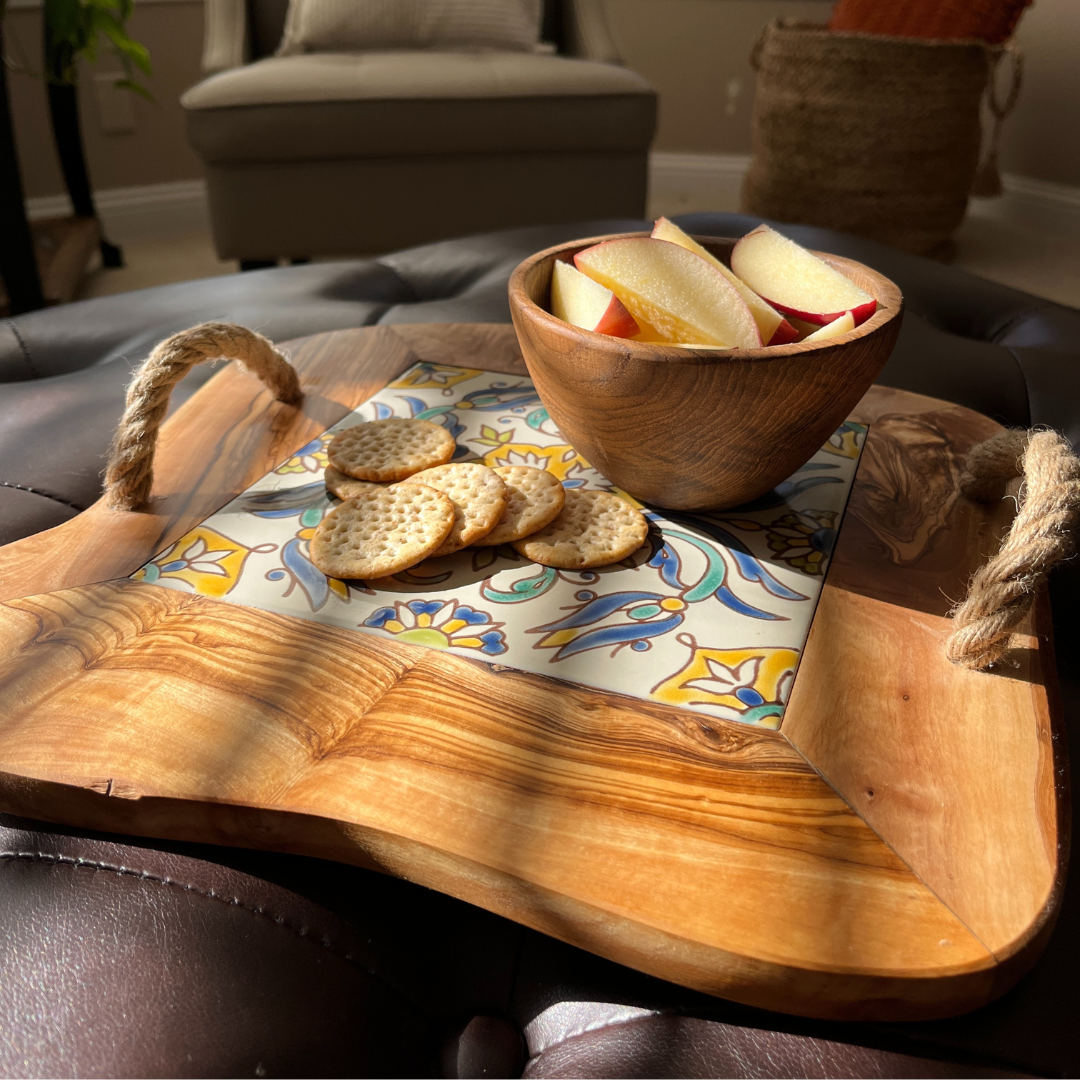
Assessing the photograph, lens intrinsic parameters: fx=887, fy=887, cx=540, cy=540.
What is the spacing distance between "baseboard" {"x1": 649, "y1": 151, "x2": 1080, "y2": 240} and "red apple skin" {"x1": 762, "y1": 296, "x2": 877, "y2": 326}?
8.71 feet

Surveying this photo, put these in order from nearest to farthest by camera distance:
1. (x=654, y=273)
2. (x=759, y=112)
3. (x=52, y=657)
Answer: (x=52, y=657) < (x=654, y=273) < (x=759, y=112)

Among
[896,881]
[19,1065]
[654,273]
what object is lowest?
[19,1065]

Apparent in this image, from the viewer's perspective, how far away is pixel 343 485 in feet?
2.00

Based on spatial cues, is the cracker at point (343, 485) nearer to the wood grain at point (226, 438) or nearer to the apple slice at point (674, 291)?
the wood grain at point (226, 438)

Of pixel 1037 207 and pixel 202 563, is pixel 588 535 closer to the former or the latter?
pixel 202 563

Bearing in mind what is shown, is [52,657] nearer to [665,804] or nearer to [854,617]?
[665,804]

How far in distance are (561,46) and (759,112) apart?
617mm

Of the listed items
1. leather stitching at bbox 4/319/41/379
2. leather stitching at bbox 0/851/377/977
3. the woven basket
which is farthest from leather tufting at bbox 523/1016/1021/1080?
the woven basket

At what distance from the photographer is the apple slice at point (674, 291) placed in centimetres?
55

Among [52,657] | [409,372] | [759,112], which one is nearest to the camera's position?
[52,657]

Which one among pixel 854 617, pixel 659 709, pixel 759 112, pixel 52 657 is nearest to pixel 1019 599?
pixel 854 617

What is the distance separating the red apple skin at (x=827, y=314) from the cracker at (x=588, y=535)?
15 centimetres

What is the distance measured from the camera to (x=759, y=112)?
2590 mm

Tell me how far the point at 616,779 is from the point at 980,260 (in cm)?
271
